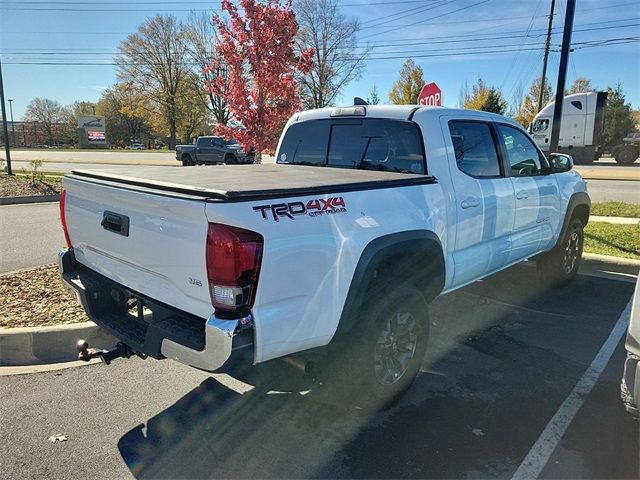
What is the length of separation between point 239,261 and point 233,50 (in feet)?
38.5

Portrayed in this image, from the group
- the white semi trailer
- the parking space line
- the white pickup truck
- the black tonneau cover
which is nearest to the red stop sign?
the white pickup truck

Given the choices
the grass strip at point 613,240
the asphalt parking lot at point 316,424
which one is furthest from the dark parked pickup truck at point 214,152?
the asphalt parking lot at point 316,424

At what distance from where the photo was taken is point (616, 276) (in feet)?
20.7

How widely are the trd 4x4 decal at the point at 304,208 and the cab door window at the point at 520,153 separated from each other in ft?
8.34

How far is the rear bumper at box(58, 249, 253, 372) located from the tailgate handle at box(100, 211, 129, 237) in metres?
0.38

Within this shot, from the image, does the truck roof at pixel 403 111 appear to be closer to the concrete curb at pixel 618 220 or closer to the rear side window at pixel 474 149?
the rear side window at pixel 474 149

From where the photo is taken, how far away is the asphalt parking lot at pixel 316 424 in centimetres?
264

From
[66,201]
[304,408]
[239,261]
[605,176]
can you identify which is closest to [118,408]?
[304,408]

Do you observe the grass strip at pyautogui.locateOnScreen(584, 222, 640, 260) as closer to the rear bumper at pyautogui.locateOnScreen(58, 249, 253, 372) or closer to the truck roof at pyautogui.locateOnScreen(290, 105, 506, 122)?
the truck roof at pyautogui.locateOnScreen(290, 105, 506, 122)

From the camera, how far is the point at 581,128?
27922mm

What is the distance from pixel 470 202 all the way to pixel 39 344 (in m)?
3.74

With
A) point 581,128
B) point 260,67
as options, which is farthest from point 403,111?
point 581,128

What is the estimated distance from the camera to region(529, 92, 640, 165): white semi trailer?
27.4 meters

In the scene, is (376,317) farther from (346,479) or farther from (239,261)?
(239,261)
